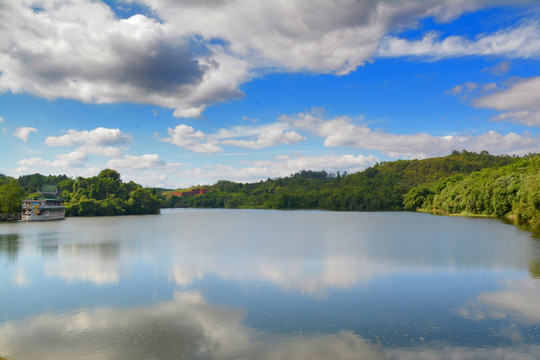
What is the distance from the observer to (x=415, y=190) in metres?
99.2

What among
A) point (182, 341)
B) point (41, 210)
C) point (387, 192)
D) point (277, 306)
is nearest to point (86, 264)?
point (277, 306)

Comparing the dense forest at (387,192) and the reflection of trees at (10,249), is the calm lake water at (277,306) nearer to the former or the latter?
the reflection of trees at (10,249)

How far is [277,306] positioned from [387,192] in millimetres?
111478

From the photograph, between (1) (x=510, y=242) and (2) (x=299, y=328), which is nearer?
(2) (x=299, y=328)

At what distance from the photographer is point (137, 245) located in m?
29.9

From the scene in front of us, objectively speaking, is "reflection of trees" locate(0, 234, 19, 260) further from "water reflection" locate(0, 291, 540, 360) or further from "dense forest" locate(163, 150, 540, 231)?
"dense forest" locate(163, 150, 540, 231)

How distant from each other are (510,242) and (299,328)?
22.9 metres

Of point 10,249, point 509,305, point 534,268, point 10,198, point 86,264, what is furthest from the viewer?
point 10,198

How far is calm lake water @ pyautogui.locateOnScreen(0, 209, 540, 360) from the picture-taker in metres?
8.95

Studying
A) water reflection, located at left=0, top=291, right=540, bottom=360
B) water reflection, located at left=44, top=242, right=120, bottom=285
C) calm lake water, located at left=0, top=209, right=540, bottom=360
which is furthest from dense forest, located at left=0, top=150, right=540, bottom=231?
water reflection, located at left=44, top=242, right=120, bottom=285

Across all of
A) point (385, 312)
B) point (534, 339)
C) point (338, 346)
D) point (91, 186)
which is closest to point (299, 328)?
point (338, 346)

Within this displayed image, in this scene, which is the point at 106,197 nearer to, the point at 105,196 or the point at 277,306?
the point at 105,196

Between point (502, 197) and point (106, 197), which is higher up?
point (106, 197)

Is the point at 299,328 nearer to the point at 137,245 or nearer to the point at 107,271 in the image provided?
the point at 107,271
